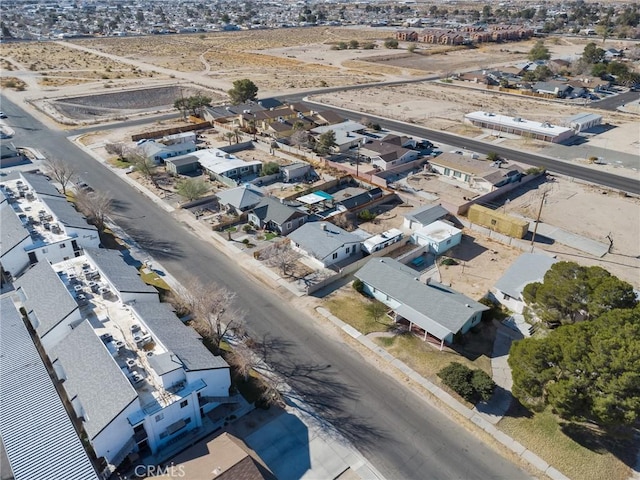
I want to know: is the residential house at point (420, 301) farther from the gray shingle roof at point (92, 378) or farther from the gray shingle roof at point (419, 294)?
the gray shingle roof at point (92, 378)

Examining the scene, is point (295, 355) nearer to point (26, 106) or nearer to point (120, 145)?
point (120, 145)

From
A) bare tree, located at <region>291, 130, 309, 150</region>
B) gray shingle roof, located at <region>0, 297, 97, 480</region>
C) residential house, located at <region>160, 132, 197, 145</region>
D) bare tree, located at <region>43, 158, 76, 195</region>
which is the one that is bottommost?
gray shingle roof, located at <region>0, 297, 97, 480</region>

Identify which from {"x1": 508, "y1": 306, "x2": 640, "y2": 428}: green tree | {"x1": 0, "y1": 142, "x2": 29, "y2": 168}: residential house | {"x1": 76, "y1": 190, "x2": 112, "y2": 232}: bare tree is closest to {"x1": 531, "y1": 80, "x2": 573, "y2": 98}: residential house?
{"x1": 508, "y1": 306, "x2": 640, "y2": 428}: green tree

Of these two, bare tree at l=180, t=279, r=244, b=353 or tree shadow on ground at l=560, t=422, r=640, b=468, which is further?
bare tree at l=180, t=279, r=244, b=353

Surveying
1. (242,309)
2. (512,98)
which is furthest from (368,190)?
(512,98)

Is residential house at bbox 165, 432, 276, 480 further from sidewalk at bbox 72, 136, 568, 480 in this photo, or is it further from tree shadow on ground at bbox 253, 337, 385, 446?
tree shadow on ground at bbox 253, 337, 385, 446

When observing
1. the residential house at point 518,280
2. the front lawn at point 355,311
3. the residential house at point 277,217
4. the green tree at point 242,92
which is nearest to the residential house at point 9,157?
the residential house at point 277,217

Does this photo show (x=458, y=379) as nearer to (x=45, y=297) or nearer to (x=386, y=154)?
(x=45, y=297)
